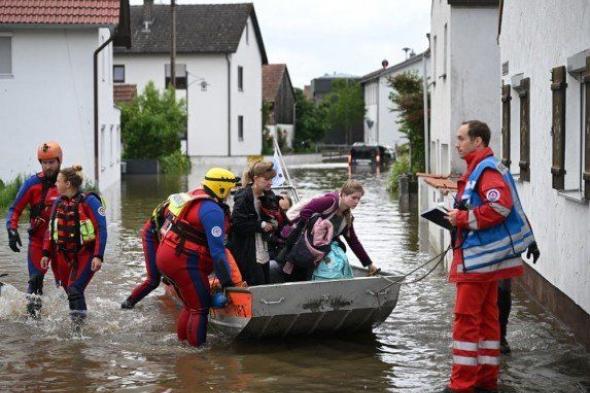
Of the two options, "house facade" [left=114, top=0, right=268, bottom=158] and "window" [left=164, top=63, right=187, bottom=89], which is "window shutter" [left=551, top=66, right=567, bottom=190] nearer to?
"house facade" [left=114, top=0, right=268, bottom=158]

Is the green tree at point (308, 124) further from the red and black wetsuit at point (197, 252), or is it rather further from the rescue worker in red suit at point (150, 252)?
the red and black wetsuit at point (197, 252)

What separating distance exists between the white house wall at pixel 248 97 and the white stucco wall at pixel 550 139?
47594 millimetres

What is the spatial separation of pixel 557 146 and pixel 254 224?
315 centimetres

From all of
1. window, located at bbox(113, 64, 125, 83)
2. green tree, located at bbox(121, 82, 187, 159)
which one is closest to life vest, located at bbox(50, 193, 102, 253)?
green tree, located at bbox(121, 82, 187, 159)

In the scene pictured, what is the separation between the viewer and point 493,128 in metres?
22.5

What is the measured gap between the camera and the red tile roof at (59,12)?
95.7 feet

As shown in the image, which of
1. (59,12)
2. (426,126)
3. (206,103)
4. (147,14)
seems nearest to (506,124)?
(426,126)

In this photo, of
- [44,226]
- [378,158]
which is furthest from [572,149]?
[378,158]

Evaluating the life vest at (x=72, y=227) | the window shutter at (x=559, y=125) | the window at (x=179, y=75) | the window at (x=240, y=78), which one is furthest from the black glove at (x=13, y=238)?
the window at (x=240, y=78)

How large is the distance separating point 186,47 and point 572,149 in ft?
169

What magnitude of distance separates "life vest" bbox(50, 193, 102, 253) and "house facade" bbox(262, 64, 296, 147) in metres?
63.3

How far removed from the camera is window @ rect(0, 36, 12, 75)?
30.0 metres

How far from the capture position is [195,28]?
62.9 metres

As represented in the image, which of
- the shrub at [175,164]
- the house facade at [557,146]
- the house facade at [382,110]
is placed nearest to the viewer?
the house facade at [557,146]
